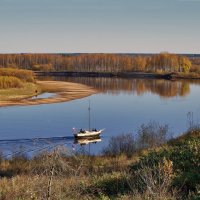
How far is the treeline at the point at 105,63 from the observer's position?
131 metres

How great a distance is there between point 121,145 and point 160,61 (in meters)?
113

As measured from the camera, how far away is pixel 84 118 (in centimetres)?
3984

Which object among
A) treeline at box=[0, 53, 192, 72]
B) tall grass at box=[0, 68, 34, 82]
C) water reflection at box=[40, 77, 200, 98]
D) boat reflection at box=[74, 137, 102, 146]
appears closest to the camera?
boat reflection at box=[74, 137, 102, 146]

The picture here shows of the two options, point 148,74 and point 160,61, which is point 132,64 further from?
point 148,74

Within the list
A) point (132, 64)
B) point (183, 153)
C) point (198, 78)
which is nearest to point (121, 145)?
point (183, 153)

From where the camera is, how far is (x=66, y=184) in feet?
34.4

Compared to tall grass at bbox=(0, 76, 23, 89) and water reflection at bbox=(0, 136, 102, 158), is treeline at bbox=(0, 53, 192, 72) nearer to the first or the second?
tall grass at bbox=(0, 76, 23, 89)

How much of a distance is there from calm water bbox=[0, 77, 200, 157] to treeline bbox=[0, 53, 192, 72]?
7300cm

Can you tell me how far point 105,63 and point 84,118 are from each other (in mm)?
103867

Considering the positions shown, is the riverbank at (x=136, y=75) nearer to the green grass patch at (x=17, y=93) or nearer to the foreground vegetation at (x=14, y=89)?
the foreground vegetation at (x=14, y=89)

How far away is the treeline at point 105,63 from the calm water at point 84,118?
240 ft

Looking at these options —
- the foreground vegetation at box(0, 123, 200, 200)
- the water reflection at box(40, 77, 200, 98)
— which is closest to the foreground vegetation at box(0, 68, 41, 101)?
the water reflection at box(40, 77, 200, 98)

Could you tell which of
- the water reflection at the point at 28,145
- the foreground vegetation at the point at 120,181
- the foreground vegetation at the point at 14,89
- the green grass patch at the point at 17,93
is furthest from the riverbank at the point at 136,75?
the foreground vegetation at the point at 120,181

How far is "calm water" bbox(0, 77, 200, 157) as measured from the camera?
29.9 m
